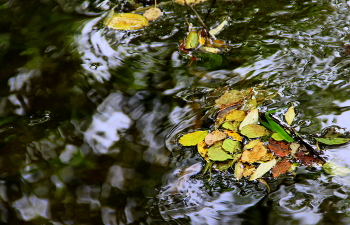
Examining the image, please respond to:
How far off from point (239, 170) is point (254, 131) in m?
0.28

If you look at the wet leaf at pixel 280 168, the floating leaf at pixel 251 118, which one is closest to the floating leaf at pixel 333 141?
the wet leaf at pixel 280 168

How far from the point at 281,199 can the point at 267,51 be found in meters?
1.32

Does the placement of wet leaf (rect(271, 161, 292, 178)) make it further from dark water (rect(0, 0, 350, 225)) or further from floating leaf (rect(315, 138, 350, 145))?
floating leaf (rect(315, 138, 350, 145))

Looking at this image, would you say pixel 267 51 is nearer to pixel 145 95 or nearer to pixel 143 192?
pixel 145 95

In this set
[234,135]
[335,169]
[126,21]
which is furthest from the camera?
[126,21]

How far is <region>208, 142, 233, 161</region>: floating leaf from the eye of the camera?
1.78 metres

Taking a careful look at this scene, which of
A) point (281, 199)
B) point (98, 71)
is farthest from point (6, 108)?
point (281, 199)

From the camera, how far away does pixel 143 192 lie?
5.58 ft

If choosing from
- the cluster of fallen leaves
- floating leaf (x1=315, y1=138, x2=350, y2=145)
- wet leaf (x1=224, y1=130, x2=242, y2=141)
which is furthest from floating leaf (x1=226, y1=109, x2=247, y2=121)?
floating leaf (x1=315, y1=138, x2=350, y2=145)

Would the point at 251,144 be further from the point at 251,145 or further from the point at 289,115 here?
the point at 289,115

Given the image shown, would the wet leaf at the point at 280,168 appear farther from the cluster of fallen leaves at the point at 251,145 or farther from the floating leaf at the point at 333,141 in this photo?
the floating leaf at the point at 333,141

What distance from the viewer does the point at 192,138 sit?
1896 millimetres

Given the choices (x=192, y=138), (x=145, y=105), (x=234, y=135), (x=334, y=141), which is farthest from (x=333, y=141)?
(x=145, y=105)

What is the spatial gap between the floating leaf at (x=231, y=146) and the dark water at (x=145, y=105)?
0.58 feet
